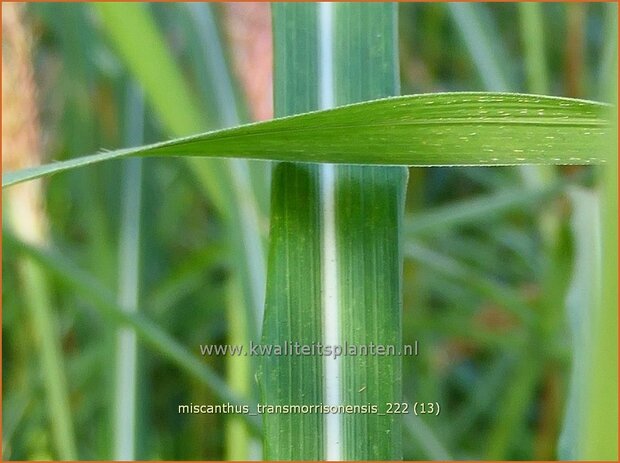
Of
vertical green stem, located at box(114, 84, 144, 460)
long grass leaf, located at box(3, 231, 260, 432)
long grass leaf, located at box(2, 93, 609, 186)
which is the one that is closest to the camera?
long grass leaf, located at box(2, 93, 609, 186)

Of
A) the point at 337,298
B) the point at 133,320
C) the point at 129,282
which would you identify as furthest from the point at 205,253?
the point at 337,298

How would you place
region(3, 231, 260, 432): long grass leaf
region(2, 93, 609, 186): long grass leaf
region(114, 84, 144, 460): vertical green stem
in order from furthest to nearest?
region(114, 84, 144, 460): vertical green stem < region(3, 231, 260, 432): long grass leaf < region(2, 93, 609, 186): long grass leaf

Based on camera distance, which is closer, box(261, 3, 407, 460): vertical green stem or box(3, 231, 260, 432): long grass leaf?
box(261, 3, 407, 460): vertical green stem

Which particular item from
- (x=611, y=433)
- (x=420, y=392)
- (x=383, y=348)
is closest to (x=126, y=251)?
(x=420, y=392)

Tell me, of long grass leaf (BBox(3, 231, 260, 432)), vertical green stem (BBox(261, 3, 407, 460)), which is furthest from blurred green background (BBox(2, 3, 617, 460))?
vertical green stem (BBox(261, 3, 407, 460))

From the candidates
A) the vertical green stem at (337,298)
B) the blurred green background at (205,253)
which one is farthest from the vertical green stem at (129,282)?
the vertical green stem at (337,298)

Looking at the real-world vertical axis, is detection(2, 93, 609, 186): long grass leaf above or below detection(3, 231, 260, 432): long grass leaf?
above

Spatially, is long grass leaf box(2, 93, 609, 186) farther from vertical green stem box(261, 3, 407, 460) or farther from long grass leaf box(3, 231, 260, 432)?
long grass leaf box(3, 231, 260, 432)

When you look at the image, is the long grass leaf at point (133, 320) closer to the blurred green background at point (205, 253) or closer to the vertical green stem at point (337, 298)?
the blurred green background at point (205, 253)
